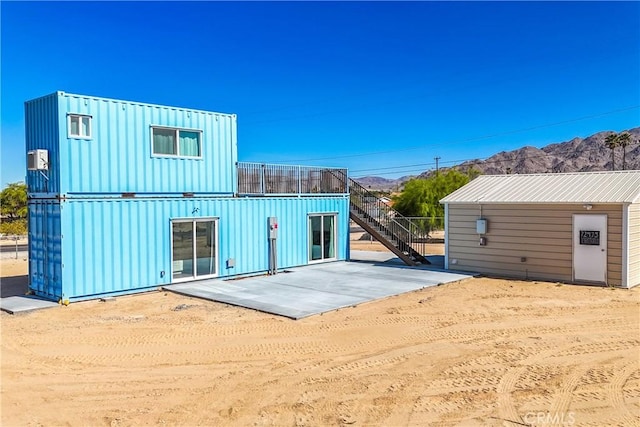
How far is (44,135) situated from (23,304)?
150 inches

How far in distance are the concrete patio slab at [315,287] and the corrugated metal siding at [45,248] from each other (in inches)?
101

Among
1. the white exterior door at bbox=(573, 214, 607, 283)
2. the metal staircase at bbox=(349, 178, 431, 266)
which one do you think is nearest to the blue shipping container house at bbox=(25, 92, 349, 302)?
the metal staircase at bbox=(349, 178, 431, 266)

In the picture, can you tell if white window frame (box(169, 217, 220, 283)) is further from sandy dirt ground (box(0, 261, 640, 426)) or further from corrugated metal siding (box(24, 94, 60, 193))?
corrugated metal siding (box(24, 94, 60, 193))

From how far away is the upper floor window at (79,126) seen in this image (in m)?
11.0

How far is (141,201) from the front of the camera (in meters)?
12.0

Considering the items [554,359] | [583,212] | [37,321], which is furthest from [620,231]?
[37,321]

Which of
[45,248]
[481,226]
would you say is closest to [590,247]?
[481,226]

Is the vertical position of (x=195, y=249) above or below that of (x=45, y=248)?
below

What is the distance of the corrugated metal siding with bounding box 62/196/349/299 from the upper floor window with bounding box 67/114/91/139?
149cm

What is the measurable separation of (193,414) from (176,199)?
8.37 metres

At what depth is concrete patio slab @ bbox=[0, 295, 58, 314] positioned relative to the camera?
1005cm

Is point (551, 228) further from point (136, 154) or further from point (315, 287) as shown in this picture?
point (136, 154)

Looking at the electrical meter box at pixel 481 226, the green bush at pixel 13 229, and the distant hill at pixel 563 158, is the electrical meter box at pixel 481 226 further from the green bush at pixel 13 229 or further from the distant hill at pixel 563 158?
the distant hill at pixel 563 158

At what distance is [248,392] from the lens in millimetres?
5699
